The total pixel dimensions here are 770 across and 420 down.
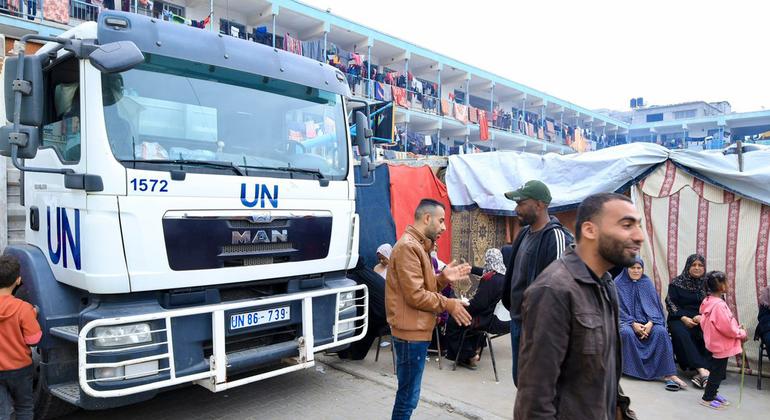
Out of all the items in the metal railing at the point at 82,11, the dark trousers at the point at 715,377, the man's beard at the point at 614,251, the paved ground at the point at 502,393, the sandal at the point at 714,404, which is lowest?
the paved ground at the point at 502,393

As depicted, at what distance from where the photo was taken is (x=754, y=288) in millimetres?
5301

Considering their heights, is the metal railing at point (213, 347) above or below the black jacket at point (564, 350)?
below

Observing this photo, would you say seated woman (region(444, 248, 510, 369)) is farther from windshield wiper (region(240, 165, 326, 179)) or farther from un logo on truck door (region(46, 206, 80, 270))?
un logo on truck door (region(46, 206, 80, 270))

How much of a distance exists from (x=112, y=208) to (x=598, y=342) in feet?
9.25

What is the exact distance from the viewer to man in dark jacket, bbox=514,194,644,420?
1.69 meters

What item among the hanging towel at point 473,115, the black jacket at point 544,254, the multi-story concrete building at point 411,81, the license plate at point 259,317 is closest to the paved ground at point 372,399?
the license plate at point 259,317

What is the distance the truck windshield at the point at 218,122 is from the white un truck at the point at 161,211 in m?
0.01

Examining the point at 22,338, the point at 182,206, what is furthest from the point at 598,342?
the point at 22,338

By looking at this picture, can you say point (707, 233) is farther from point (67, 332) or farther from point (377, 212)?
point (67, 332)

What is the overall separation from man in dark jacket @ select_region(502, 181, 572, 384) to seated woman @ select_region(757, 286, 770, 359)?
2961 millimetres

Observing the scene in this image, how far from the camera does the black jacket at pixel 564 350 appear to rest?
5.52 ft

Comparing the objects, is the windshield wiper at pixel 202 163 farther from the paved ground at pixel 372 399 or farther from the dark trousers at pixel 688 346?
the dark trousers at pixel 688 346

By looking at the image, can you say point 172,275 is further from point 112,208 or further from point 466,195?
point 466,195

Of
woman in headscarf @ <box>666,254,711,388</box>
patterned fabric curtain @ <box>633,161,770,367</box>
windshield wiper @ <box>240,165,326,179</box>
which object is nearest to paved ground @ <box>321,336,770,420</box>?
woman in headscarf @ <box>666,254,711,388</box>
